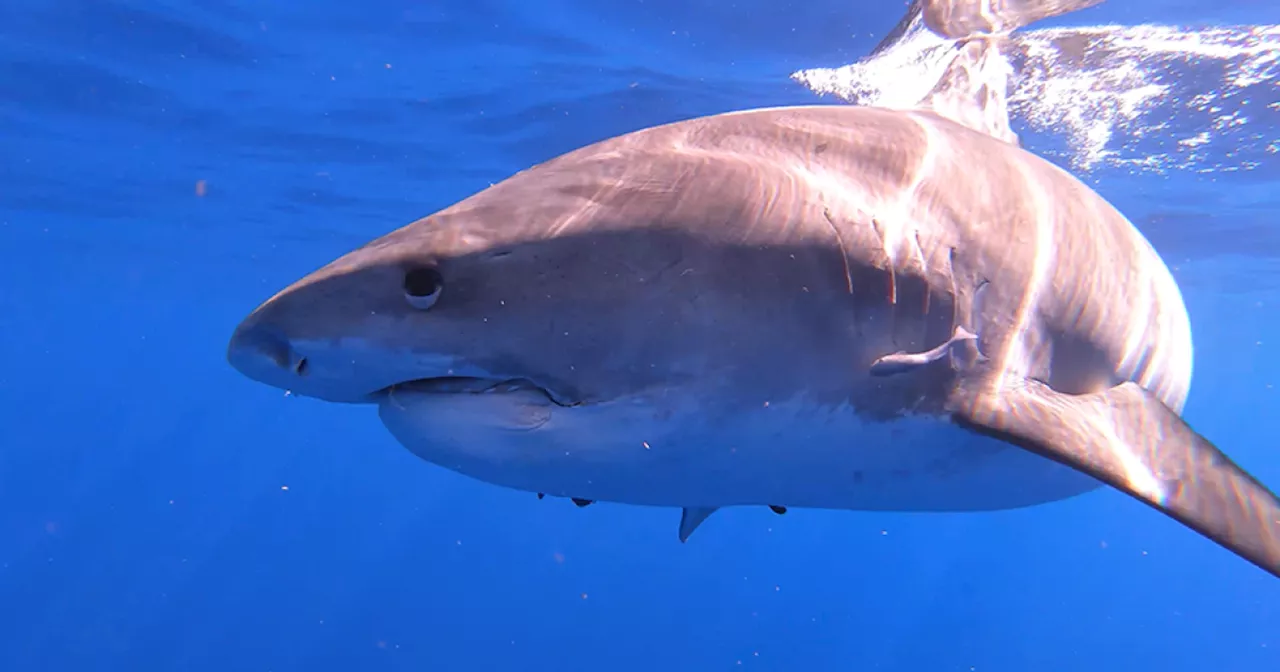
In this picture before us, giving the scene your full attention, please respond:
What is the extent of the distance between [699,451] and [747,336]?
406 millimetres

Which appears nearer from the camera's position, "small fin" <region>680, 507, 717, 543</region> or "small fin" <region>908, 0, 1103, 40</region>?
"small fin" <region>680, 507, 717, 543</region>

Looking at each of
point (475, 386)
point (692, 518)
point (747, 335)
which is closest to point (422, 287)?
point (475, 386)

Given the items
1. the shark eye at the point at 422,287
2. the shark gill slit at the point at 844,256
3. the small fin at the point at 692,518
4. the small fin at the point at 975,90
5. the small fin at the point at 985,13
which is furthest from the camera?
the small fin at the point at 985,13

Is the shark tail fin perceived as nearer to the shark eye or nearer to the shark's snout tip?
the shark eye

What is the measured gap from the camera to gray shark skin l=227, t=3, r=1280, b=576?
80.7 inches

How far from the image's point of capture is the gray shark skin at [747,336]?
2.05m

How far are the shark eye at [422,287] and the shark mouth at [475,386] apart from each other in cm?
28

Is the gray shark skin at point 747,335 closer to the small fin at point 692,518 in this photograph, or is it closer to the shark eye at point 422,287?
the shark eye at point 422,287

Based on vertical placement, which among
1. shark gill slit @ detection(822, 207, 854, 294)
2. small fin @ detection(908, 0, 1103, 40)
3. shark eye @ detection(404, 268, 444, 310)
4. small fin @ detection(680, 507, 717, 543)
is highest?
small fin @ detection(908, 0, 1103, 40)

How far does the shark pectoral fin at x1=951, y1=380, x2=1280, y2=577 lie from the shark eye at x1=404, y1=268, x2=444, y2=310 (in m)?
1.64

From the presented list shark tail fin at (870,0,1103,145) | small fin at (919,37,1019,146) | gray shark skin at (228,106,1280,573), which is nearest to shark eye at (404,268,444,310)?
gray shark skin at (228,106,1280,573)

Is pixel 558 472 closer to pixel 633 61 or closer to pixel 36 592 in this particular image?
pixel 633 61

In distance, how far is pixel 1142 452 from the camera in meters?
2.36

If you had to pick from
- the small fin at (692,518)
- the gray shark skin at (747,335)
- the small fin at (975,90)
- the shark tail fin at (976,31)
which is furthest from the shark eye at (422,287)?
the shark tail fin at (976,31)
